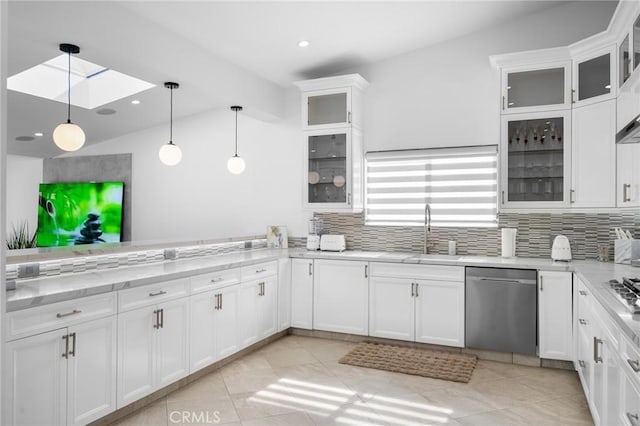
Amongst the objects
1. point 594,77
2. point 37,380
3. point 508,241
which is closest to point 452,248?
point 508,241

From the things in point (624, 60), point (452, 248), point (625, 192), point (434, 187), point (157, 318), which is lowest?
point (157, 318)

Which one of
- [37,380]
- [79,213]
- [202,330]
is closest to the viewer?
[37,380]

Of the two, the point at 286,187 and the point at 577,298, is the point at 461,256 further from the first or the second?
the point at 286,187

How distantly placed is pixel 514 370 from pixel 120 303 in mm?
3209

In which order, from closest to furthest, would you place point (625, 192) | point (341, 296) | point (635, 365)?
point (635, 365) < point (625, 192) < point (341, 296)

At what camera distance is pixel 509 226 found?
4.57m

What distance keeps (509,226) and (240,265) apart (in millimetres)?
2669

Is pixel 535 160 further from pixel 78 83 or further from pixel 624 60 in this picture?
pixel 78 83

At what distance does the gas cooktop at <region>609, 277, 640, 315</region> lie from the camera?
2.12 m

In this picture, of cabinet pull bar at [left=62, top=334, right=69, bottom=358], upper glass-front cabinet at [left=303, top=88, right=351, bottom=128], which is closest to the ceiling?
upper glass-front cabinet at [left=303, top=88, right=351, bottom=128]

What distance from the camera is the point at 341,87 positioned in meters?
4.97

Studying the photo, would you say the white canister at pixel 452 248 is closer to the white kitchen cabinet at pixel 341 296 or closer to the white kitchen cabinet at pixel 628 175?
the white kitchen cabinet at pixel 341 296

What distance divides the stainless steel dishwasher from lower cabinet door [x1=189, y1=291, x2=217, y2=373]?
228 centimetres

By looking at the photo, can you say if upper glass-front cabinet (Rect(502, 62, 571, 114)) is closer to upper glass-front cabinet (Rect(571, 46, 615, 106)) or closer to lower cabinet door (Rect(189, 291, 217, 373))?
upper glass-front cabinet (Rect(571, 46, 615, 106))
